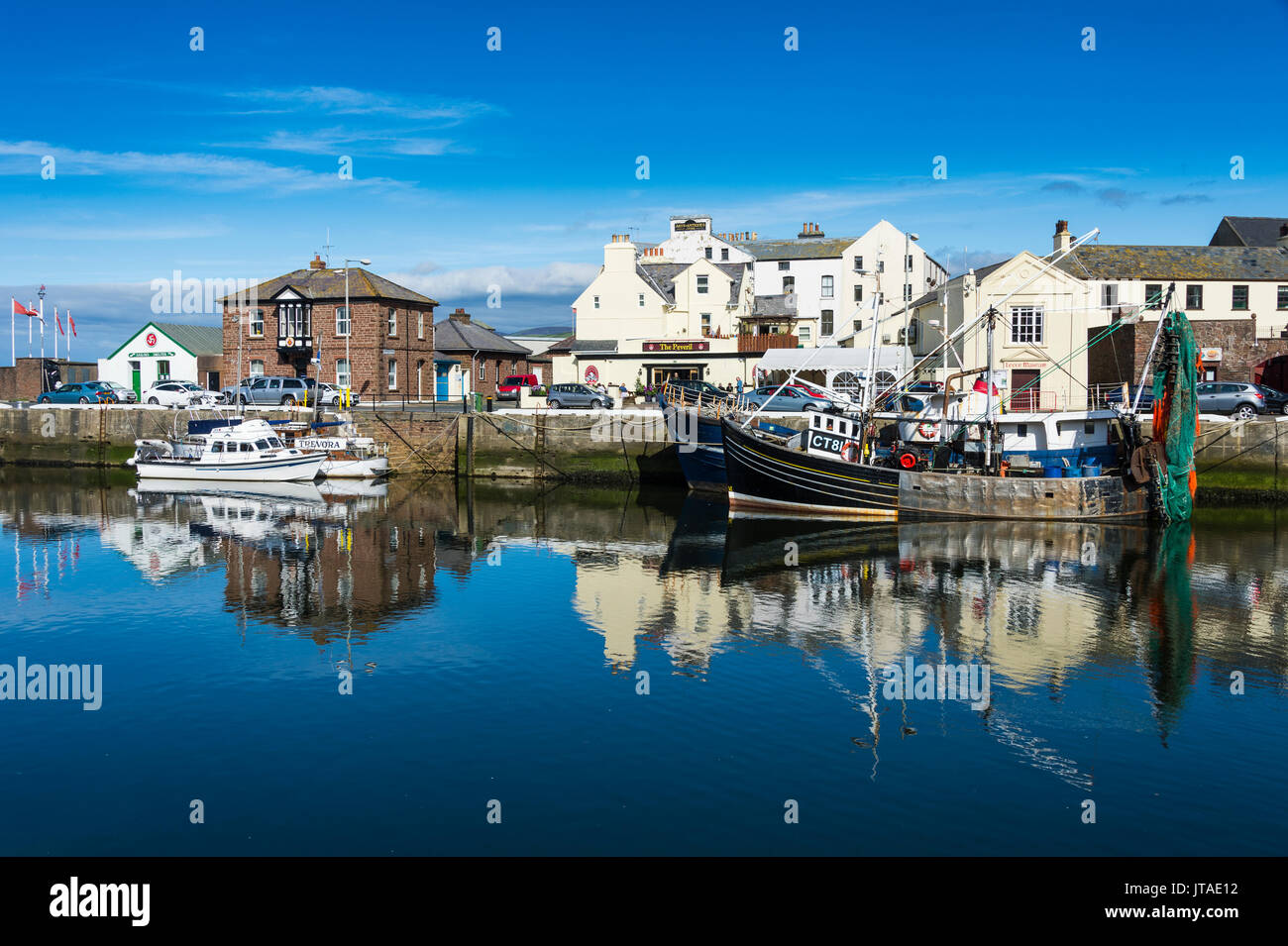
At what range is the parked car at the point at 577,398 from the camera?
1987 inches

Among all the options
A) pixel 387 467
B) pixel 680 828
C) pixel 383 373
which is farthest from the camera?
pixel 383 373

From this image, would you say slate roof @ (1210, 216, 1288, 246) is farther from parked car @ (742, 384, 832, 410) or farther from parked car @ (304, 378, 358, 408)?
parked car @ (304, 378, 358, 408)

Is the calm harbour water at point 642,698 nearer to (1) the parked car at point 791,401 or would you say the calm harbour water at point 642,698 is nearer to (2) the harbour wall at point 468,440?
(1) the parked car at point 791,401

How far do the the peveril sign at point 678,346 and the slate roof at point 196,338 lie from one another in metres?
27.6

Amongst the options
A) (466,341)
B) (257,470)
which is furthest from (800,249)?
(257,470)

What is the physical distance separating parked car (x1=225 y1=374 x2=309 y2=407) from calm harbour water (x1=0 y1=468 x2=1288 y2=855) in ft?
70.7

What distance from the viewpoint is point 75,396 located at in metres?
54.5

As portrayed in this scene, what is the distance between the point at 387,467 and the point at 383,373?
15.7 meters

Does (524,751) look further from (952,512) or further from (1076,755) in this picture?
(952,512)

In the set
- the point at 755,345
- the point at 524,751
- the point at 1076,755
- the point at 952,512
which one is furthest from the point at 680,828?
the point at 755,345

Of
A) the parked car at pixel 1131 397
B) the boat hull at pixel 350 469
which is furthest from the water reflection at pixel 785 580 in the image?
the parked car at pixel 1131 397

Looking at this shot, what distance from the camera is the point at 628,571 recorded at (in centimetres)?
2627

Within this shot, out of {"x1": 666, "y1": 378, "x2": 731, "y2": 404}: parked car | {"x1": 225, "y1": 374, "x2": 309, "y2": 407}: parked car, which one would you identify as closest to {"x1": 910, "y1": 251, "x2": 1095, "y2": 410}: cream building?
{"x1": 666, "y1": 378, "x2": 731, "y2": 404}: parked car

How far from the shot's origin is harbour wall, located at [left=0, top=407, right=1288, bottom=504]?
146 feet
